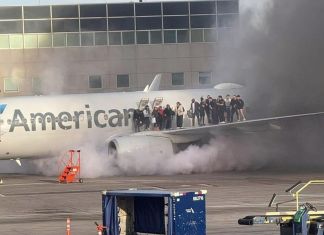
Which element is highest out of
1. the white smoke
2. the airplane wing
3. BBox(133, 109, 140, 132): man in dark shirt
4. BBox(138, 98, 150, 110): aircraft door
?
BBox(138, 98, 150, 110): aircraft door

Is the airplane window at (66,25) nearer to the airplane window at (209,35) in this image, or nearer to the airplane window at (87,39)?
the airplane window at (87,39)

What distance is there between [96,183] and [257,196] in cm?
873

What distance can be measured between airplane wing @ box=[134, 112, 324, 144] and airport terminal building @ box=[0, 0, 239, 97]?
52.1ft

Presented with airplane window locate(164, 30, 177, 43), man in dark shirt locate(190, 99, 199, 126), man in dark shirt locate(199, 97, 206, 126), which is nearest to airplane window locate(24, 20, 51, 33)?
airplane window locate(164, 30, 177, 43)

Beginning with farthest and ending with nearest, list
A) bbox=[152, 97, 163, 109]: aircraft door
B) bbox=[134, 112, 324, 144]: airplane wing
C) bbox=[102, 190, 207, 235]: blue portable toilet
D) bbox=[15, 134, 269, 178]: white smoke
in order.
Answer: bbox=[152, 97, 163, 109]: aircraft door → bbox=[134, 112, 324, 144]: airplane wing → bbox=[15, 134, 269, 178]: white smoke → bbox=[102, 190, 207, 235]: blue portable toilet

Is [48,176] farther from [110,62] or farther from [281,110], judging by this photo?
[110,62]

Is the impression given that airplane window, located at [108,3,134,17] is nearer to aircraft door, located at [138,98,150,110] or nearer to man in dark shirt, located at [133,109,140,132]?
aircraft door, located at [138,98,150,110]

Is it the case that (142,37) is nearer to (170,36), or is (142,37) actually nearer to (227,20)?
(170,36)

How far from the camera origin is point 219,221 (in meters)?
22.8

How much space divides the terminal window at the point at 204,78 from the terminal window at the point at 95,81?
605 cm

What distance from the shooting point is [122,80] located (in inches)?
2306

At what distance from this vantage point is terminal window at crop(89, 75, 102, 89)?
58.2 meters

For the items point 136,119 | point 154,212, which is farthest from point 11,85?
point 154,212

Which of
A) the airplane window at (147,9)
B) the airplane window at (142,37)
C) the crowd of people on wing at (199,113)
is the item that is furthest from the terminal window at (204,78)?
the crowd of people on wing at (199,113)
